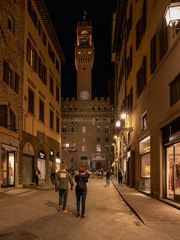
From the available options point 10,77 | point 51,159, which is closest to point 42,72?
point 51,159

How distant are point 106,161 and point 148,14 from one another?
95.6 m

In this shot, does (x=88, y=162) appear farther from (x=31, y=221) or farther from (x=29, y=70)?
(x=31, y=221)

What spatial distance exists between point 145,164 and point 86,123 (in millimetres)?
93359

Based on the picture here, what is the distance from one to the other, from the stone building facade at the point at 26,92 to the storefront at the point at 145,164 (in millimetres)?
10075

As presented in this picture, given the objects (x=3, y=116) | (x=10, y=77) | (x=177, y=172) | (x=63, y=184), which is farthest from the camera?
(x=10, y=77)

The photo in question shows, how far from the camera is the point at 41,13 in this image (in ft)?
144

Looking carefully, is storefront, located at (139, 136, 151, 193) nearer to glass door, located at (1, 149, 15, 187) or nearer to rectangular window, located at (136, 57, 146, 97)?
rectangular window, located at (136, 57, 146, 97)

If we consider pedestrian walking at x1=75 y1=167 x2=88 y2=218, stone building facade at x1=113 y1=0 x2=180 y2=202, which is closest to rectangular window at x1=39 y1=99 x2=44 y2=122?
stone building facade at x1=113 y1=0 x2=180 y2=202

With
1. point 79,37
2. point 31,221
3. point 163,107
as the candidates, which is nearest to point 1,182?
point 163,107

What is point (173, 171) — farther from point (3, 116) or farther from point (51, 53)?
point (51, 53)

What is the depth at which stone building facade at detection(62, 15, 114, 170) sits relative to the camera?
387 ft

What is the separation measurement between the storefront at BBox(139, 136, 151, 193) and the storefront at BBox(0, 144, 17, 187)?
33.2ft

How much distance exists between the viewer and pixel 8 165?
30.8 meters

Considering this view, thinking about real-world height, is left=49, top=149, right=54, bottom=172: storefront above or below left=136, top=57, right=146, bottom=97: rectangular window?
below
